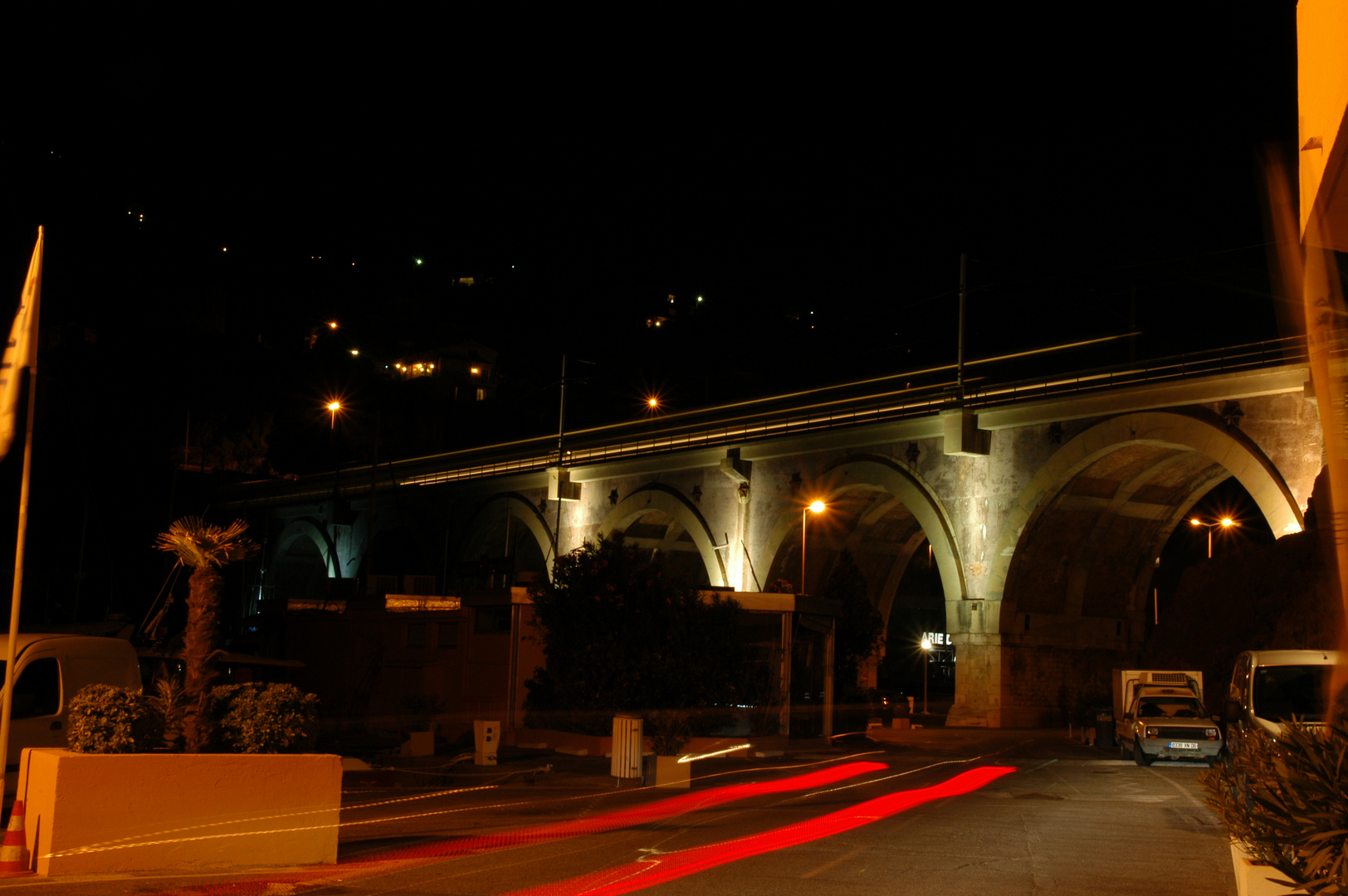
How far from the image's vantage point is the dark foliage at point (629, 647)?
72.3ft

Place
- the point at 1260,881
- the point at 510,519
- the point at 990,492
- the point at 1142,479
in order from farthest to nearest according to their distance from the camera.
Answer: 1. the point at 510,519
2. the point at 990,492
3. the point at 1142,479
4. the point at 1260,881

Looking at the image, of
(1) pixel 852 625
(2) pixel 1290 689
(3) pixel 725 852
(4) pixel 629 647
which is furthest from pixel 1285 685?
(1) pixel 852 625

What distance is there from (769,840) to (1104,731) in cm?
1864

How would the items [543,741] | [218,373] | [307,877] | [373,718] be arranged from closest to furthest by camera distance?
1. [307,877]
2. [543,741]
3. [373,718]
4. [218,373]

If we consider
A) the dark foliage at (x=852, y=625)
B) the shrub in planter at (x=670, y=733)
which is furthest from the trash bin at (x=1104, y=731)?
the shrub in planter at (x=670, y=733)

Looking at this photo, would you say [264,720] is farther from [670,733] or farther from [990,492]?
[990,492]

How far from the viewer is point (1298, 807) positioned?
541cm

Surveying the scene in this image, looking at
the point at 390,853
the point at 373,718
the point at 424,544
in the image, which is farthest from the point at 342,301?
the point at 390,853

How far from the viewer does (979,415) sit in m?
33.8

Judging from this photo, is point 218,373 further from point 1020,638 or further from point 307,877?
point 307,877

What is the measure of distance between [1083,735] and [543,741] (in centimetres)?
1409

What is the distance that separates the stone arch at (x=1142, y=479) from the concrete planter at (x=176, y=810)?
23944 millimetres

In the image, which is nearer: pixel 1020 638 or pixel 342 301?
pixel 1020 638

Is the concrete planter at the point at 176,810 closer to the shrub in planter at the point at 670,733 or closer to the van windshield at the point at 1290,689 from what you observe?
the shrub in planter at the point at 670,733
